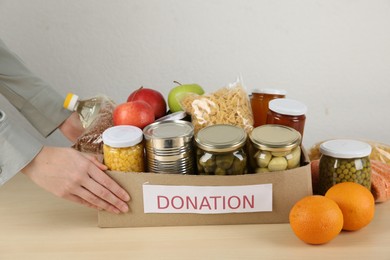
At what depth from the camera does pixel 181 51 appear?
160cm

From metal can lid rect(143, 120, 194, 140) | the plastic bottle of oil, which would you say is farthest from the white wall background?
metal can lid rect(143, 120, 194, 140)

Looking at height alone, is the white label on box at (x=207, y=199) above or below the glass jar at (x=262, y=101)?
below

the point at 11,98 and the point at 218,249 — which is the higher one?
the point at 11,98

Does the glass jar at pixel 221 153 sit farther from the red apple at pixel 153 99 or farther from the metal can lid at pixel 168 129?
the red apple at pixel 153 99

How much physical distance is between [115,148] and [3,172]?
0.71 feet

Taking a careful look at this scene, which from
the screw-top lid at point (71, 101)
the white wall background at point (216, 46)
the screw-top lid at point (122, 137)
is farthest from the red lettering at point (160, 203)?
the white wall background at point (216, 46)

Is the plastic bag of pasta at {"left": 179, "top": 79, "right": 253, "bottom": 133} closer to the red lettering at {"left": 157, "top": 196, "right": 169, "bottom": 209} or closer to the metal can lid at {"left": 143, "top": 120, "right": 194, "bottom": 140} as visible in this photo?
the metal can lid at {"left": 143, "top": 120, "right": 194, "bottom": 140}

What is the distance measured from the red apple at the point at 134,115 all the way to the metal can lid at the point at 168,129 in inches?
1.2

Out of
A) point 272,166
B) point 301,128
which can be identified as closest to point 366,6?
point 301,128

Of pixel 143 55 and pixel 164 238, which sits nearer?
pixel 164 238

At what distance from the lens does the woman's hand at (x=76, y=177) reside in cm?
101

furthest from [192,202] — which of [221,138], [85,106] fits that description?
[85,106]

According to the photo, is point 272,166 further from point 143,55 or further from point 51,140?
point 51,140

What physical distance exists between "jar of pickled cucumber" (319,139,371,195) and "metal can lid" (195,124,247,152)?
0.55ft
